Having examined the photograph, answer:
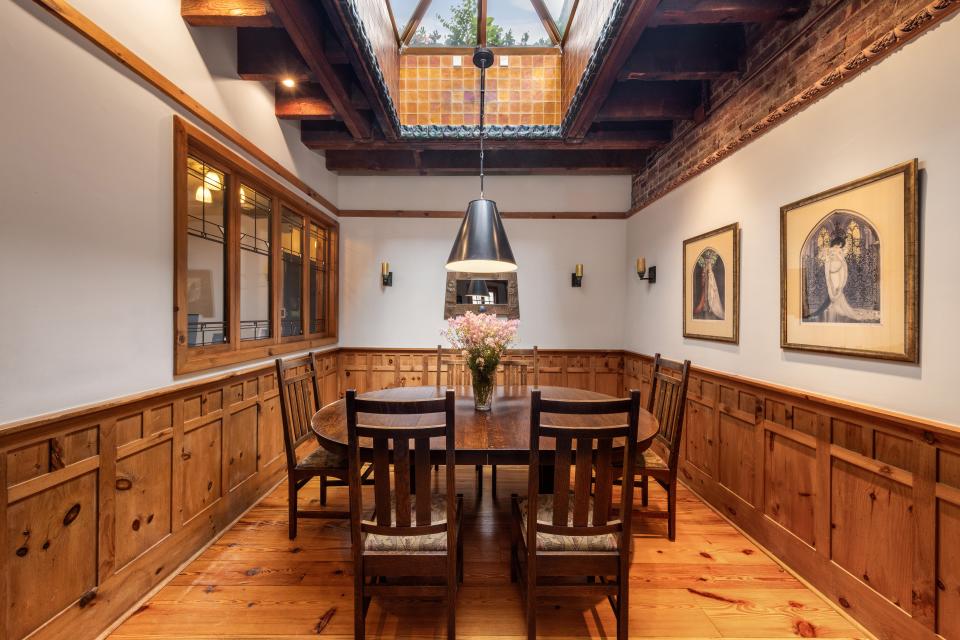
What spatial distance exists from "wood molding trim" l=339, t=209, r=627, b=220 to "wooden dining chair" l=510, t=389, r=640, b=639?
3.16 metres

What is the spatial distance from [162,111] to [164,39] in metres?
0.36

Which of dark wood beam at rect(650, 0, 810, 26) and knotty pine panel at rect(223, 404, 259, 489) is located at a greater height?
dark wood beam at rect(650, 0, 810, 26)

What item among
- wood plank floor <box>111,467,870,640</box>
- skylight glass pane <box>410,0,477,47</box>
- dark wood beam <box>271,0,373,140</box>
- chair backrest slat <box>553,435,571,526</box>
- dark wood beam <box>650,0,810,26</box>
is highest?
skylight glass pane <box>410,0,477,47</box>

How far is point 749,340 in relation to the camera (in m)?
2.28

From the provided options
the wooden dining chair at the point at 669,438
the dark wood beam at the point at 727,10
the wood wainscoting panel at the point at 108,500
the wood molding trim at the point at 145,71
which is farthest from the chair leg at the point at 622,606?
the wood molding trim at the point at 145,71

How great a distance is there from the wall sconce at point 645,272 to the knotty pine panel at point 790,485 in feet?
5.87

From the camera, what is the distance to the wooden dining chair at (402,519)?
1283mm

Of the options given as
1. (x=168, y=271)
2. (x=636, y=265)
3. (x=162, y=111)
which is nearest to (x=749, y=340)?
(x=636, y=265)

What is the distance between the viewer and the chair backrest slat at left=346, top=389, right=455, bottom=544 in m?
1.27

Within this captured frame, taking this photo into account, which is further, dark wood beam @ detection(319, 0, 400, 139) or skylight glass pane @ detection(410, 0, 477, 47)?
skylight glass pane @ detection(410, 0, 477, 47)

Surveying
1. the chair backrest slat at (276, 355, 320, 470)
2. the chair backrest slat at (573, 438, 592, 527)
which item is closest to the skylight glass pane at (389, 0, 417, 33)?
the chair backrest slat at (276, 355, 320, 470)

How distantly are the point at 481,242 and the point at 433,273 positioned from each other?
1.95m

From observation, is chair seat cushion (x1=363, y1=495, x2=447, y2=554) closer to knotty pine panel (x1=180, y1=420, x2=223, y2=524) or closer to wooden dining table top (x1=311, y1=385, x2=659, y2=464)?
wooden dining table top (x1=311, y1=385, x2=659, y2=464)

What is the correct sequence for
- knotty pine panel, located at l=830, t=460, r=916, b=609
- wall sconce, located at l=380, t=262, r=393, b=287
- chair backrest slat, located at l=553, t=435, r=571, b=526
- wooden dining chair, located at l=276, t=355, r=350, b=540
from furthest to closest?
wall sconce, located at l=380, t=262, r=393, b=287
wooden dining chair, located at l=276, t=355, r=350, b=540
knotty pine panel, located at l=830, t=460, r=916, b=609
chair backrest slat, located at l=553, t=435, r=571, b=526
